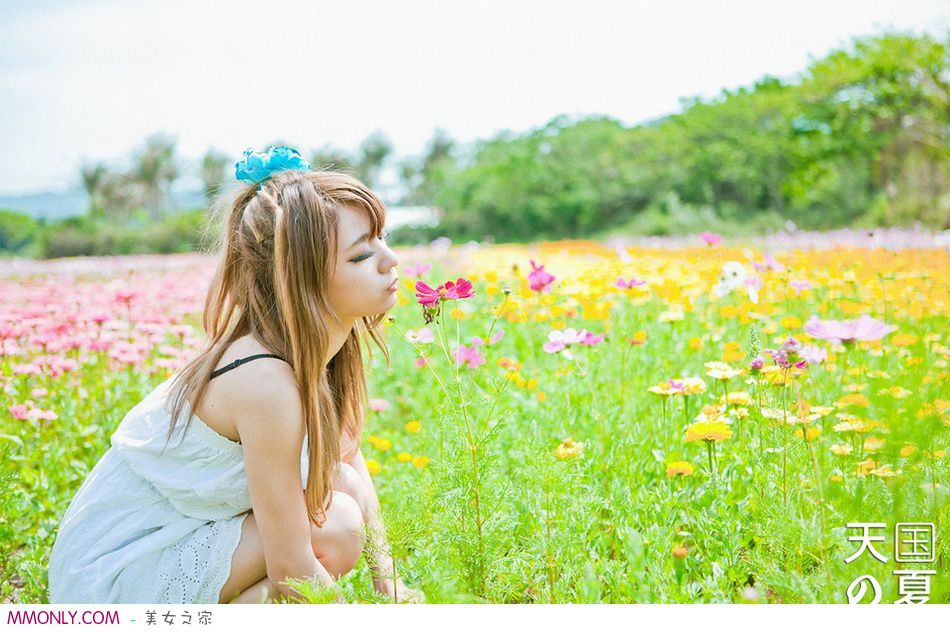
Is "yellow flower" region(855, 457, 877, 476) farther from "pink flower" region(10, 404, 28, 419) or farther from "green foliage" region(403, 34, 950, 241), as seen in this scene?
"green foliage" region(403, 34, 950, 241)

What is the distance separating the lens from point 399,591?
4.07 ft

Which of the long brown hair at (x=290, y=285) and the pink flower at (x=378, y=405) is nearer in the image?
the long brown hair at (x=290, y=285)

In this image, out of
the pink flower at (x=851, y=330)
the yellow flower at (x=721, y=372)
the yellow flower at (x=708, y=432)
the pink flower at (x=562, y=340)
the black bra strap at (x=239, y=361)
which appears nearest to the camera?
the pink flower at (x=851, y=330)

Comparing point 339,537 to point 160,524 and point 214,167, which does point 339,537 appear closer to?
point 160,524

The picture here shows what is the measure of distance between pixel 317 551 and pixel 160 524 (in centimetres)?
24

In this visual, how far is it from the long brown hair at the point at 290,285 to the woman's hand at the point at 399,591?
17 centimetres

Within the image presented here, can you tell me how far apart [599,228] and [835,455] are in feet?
15.1

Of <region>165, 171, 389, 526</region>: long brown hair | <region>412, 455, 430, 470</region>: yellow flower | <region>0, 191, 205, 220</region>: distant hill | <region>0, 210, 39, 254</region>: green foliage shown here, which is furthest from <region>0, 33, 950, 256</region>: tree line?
<region>165, 171, 389, 526</region>: long brown hair

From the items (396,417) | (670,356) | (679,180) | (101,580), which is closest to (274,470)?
(101,580)

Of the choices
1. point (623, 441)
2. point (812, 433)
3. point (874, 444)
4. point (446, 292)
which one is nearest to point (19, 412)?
point (446, 292)

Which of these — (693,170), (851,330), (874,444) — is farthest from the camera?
(693,170)

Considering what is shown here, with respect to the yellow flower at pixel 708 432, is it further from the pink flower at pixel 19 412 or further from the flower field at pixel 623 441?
the pink flower at pixel 19 412

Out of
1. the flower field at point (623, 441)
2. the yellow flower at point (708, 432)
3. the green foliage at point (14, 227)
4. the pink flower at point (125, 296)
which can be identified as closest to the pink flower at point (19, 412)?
the flower field at point (623, 441)

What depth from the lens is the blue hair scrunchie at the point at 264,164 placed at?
3.94ft
